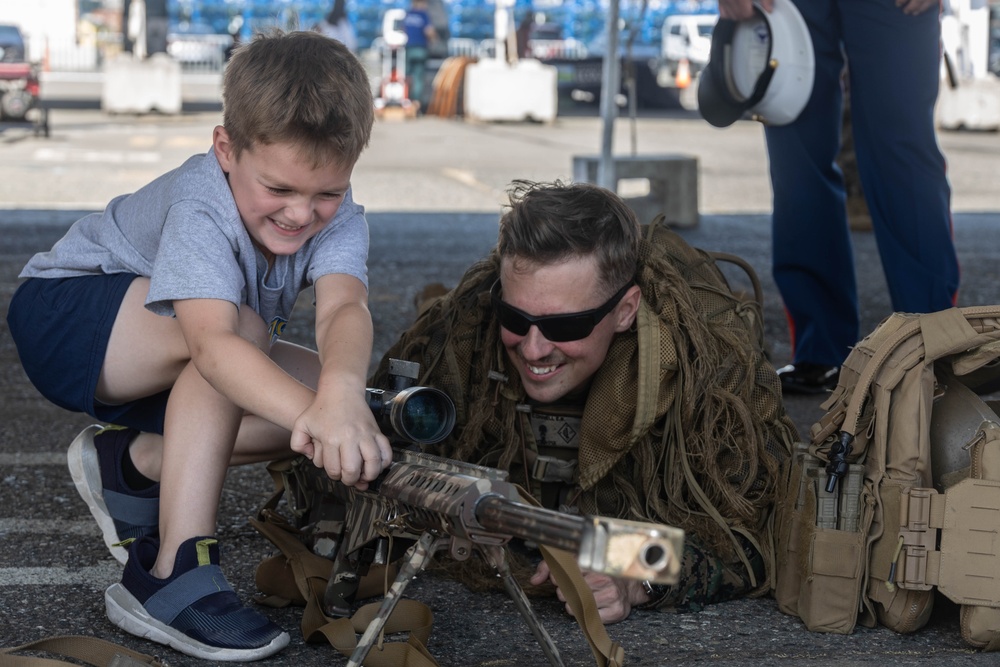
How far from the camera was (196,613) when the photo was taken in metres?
2.35

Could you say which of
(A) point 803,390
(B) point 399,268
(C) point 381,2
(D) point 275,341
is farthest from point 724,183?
(C) point 381,2

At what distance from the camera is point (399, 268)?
661 cm

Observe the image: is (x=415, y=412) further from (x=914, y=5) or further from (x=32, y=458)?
(x=914, y=5)

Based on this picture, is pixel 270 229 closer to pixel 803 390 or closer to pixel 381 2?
pixel 803 390

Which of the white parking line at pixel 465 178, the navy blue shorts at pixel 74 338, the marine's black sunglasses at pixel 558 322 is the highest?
the marine's black sunglasses at pixel 558 322

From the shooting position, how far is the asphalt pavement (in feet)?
8.15

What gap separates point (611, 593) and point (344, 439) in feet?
2.49

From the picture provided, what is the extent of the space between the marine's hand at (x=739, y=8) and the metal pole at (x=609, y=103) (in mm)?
3192

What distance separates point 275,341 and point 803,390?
2.03 metres

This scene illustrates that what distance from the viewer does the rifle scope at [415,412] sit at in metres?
2.18

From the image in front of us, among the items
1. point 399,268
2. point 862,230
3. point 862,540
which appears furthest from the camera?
point 862,230

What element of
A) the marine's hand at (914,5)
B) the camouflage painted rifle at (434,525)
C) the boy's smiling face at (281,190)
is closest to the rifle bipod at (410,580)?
the camouflage painted rifle at (434,525)

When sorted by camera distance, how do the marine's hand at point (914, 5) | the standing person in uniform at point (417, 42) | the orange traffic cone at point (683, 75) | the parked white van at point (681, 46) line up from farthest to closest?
1. the parked white van at point (681, 46)
2. the orange traffic cone at point (683, 75)
3. the standing person in uniform at point (417, 42)
4. the marine's hand at point (914, 5)

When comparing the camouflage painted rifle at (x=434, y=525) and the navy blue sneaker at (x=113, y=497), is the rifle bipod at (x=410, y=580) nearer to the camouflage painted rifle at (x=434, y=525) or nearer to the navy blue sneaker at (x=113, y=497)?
the camouflage painted rifle at (x=434, y=525)
